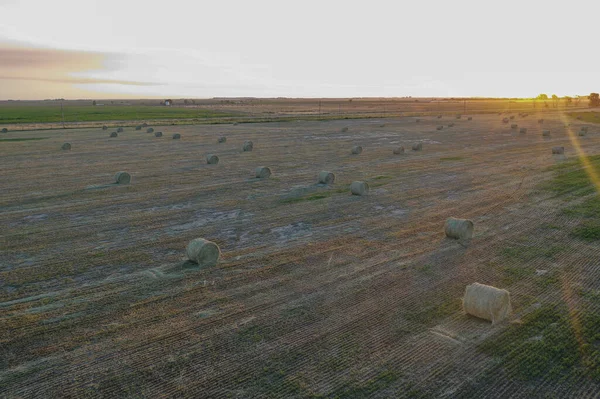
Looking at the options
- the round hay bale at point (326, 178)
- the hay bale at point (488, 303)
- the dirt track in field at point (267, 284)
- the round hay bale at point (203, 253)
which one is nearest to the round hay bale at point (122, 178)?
the dirt track in field at point (267, 284)

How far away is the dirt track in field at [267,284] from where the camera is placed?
717 centimetres

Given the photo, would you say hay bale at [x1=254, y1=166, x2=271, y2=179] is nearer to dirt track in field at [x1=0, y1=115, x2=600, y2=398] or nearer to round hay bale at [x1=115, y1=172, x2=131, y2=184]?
dirt track in field at [x1=0, y1=115, x2=600, y2=398]

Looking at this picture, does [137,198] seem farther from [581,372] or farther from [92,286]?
[581,372]

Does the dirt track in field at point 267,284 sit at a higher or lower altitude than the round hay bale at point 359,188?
lower

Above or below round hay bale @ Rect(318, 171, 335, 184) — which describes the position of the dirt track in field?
below

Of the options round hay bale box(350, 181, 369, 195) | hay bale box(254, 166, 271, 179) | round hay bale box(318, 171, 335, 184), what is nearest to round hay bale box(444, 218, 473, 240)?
round hay bale box(350, 181, 369, 195)

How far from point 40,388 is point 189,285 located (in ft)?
13.0

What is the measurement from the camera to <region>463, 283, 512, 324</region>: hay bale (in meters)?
8.74

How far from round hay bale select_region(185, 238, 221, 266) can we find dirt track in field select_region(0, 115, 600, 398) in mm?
264

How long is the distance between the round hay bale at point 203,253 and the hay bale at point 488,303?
239 inches

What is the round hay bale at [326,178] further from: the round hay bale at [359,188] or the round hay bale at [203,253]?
the round hay bale at [203,253]

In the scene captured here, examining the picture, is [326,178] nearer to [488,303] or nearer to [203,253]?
[203,253]

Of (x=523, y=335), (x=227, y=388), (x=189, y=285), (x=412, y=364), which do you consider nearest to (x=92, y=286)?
(x=189, y=285)

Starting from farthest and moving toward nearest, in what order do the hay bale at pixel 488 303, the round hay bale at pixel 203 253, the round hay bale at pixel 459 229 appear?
the round hay bale at pixel 459 229, the round hay bale at pixel 203 253, the hay bale at pixel 488 303
